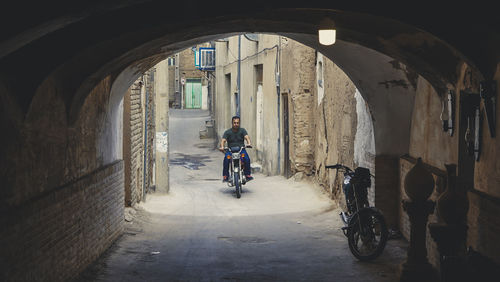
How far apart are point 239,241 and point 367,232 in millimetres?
2061

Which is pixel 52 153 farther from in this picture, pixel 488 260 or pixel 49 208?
pixel 488 260

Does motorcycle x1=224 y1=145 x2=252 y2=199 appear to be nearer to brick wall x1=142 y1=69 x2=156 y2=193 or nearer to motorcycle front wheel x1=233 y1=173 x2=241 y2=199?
motorcycle front wheel x1=233 y1=173 x2=241 y2=199

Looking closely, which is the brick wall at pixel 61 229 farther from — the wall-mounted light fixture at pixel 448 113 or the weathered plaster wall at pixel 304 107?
the weathered plaster wall at pixel 304 107

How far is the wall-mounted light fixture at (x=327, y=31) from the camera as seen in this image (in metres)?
5.72

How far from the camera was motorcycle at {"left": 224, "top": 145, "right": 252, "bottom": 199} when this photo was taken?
13023mm

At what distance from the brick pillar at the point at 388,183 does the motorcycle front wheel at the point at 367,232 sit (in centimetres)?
144

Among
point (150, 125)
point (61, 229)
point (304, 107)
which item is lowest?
point (61, 229)

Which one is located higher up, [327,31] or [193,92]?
[193,92]

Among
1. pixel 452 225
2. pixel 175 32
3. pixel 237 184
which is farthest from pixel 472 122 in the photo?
pixel 237 184

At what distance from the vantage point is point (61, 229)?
232 inches

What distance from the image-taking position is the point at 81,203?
666cm

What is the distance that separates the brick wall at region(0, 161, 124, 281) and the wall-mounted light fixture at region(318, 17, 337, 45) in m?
2.69

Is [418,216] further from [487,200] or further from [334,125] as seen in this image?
[334,125]

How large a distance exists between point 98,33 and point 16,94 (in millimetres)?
957
